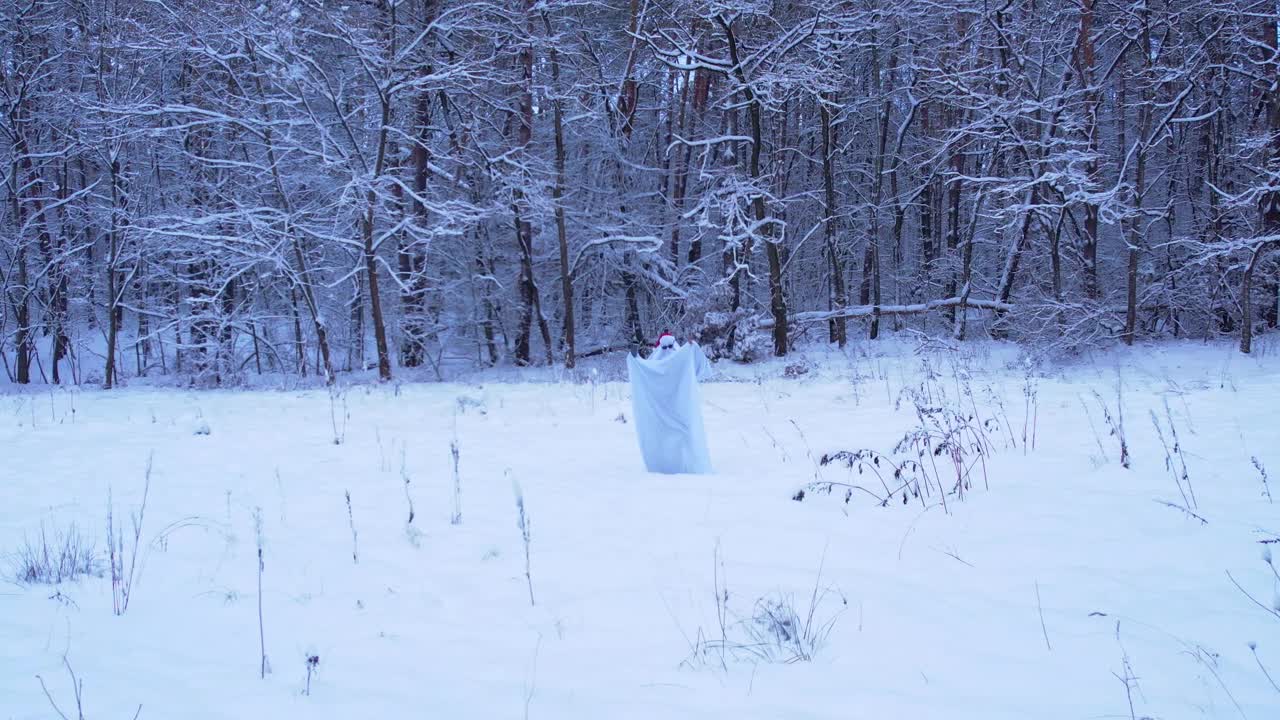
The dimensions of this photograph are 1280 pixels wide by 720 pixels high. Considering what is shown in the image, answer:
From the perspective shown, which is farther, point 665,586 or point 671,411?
point 671,411

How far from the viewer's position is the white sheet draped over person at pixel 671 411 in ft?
19.6

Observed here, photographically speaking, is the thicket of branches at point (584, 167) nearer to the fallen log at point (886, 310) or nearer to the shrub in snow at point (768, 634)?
the fallen log at point (886, 310)

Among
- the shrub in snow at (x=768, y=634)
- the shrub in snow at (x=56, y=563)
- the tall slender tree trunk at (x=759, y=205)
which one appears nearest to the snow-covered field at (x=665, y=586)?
the shrub in snow at (x=768, y=634)

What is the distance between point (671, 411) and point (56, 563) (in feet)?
12.7

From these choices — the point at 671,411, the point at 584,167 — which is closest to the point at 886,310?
the point at 584,167

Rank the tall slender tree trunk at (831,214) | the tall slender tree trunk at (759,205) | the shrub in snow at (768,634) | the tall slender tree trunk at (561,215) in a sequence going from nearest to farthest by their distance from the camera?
the shrub in snow at (768,634)
the tall slender tree trunk at (759,205)
the tall slender tree trunk at (561,215)
the tall slender tree trunk at (831,214)

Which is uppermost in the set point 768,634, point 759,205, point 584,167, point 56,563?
point 584,167

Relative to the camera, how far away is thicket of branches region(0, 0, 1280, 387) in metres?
15.5

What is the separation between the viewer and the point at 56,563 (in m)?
3.72

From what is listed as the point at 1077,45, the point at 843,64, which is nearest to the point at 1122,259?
the point at 1077,45

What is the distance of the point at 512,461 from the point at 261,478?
1.94 m

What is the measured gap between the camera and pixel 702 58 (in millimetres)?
16797

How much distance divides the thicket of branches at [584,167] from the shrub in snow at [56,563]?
11.6m

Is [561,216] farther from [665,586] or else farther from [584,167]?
[665,586]
